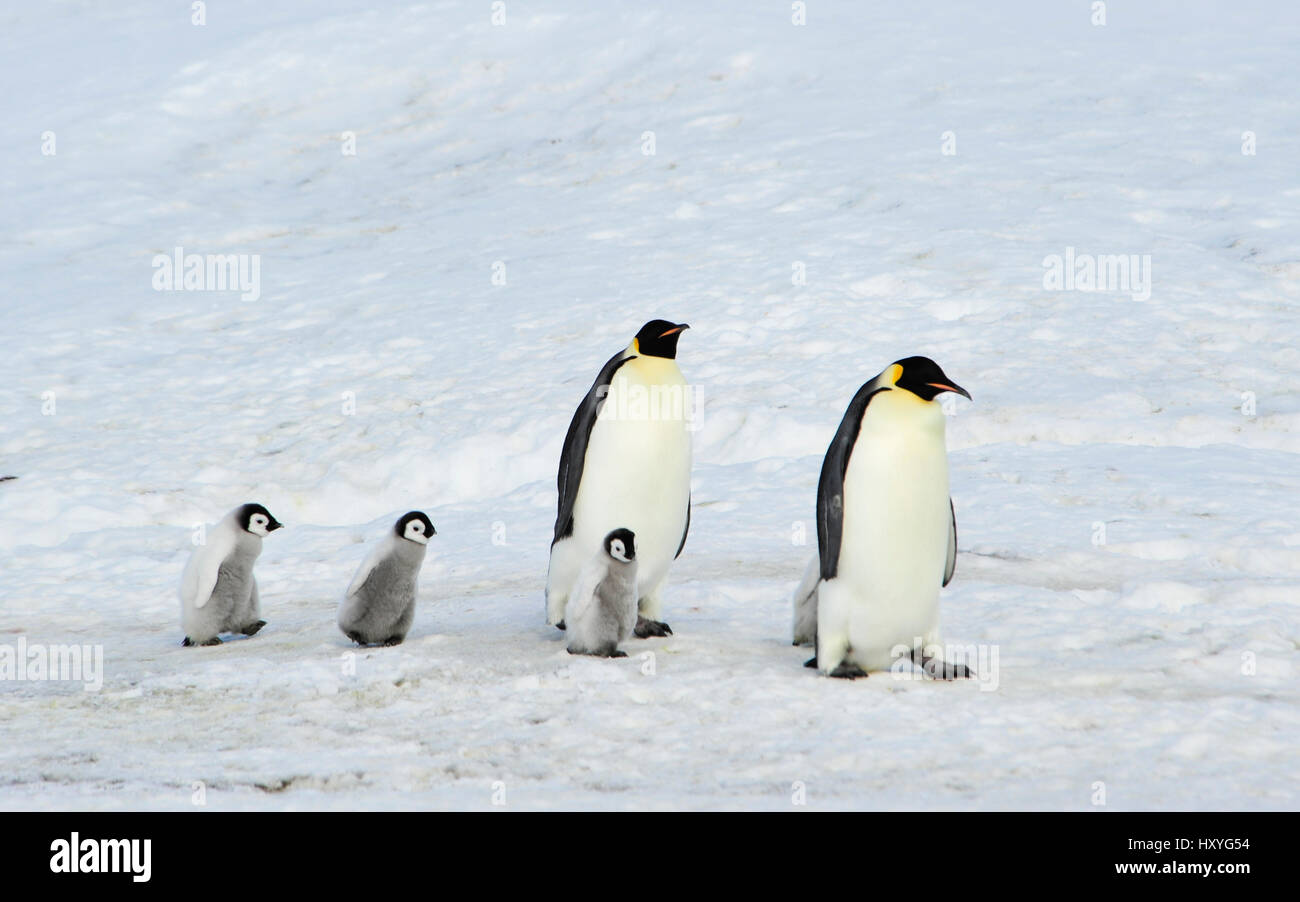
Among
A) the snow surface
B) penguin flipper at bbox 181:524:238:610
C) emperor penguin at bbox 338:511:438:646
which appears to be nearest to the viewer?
the snow surface

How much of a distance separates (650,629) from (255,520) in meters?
1.74

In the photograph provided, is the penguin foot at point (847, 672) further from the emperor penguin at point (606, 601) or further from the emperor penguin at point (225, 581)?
the emperor penguin at point (225, 581)

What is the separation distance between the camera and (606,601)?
4.48 meters

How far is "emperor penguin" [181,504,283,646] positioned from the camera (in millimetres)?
5168

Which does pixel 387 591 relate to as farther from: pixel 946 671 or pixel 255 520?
pixel 946 671

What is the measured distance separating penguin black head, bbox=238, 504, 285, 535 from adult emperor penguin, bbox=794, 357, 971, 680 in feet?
7.92

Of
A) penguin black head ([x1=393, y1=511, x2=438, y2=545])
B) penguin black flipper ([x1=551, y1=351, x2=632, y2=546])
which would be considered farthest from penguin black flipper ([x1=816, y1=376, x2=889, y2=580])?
penguin black head ([x1=393, y1=511, x2=438, y2=545])

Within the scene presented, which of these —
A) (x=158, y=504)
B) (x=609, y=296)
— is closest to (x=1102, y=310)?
(x=609, y=296)

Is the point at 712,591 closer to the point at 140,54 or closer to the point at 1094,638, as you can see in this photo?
the point at 1094,638

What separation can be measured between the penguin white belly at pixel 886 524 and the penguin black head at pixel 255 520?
→ 8.02 feet

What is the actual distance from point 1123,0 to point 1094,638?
48.5ft

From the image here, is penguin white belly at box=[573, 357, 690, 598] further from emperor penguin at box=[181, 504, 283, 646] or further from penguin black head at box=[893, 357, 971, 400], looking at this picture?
emperor penguin at box=[181, 504, 283, 646]

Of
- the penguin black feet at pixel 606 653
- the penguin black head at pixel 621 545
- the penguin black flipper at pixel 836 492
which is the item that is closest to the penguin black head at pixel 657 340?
the penguin black head at pixel 621 545
